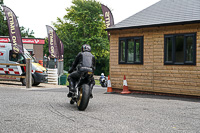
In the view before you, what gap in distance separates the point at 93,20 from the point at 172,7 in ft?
118

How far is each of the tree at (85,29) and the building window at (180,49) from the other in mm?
35233

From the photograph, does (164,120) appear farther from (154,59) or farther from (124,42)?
(124,42)

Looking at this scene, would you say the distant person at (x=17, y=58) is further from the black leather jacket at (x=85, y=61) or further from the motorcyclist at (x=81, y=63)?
the black leather jacket at (x=85, y=61)

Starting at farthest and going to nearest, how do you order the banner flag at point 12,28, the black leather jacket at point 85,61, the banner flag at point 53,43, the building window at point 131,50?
the banner flag at point 53,43 → the banner flag at point 12,28 → the building window at point 131,50 → the black leather jacket at point 85,61

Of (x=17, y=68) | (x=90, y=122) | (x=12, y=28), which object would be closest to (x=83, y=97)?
(x=90, y=122)

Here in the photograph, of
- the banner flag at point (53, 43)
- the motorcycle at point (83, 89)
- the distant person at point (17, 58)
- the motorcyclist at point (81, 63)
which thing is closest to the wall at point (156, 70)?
the distant person at point (17, 58)

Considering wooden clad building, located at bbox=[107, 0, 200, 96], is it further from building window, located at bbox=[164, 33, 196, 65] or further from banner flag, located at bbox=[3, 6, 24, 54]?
banner flag, located at bbox=[3, 6, 24, 54]

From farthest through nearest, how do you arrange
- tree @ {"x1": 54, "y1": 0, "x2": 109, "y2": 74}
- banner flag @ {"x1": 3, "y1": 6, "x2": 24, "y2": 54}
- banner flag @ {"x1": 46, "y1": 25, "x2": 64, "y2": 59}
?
tree @ {"x1": 54, "y1": 0, "x2": 109, "y2": 74} < banner flag @ {"x1": 46, "y1": 25, "x2": 64, "y2": 59} < banner flag @ {"x1": 3, "y1": 6, "x2": 24, "y2": 54}

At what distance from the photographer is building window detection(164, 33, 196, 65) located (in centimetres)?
1308

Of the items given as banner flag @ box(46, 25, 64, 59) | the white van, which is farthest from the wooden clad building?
banner flag @ box(46, 25, 64, 59)

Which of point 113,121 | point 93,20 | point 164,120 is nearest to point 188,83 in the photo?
point 164,120

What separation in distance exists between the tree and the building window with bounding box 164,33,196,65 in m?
35.2

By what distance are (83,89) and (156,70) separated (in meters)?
7.23

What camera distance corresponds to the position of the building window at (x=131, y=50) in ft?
48.3
